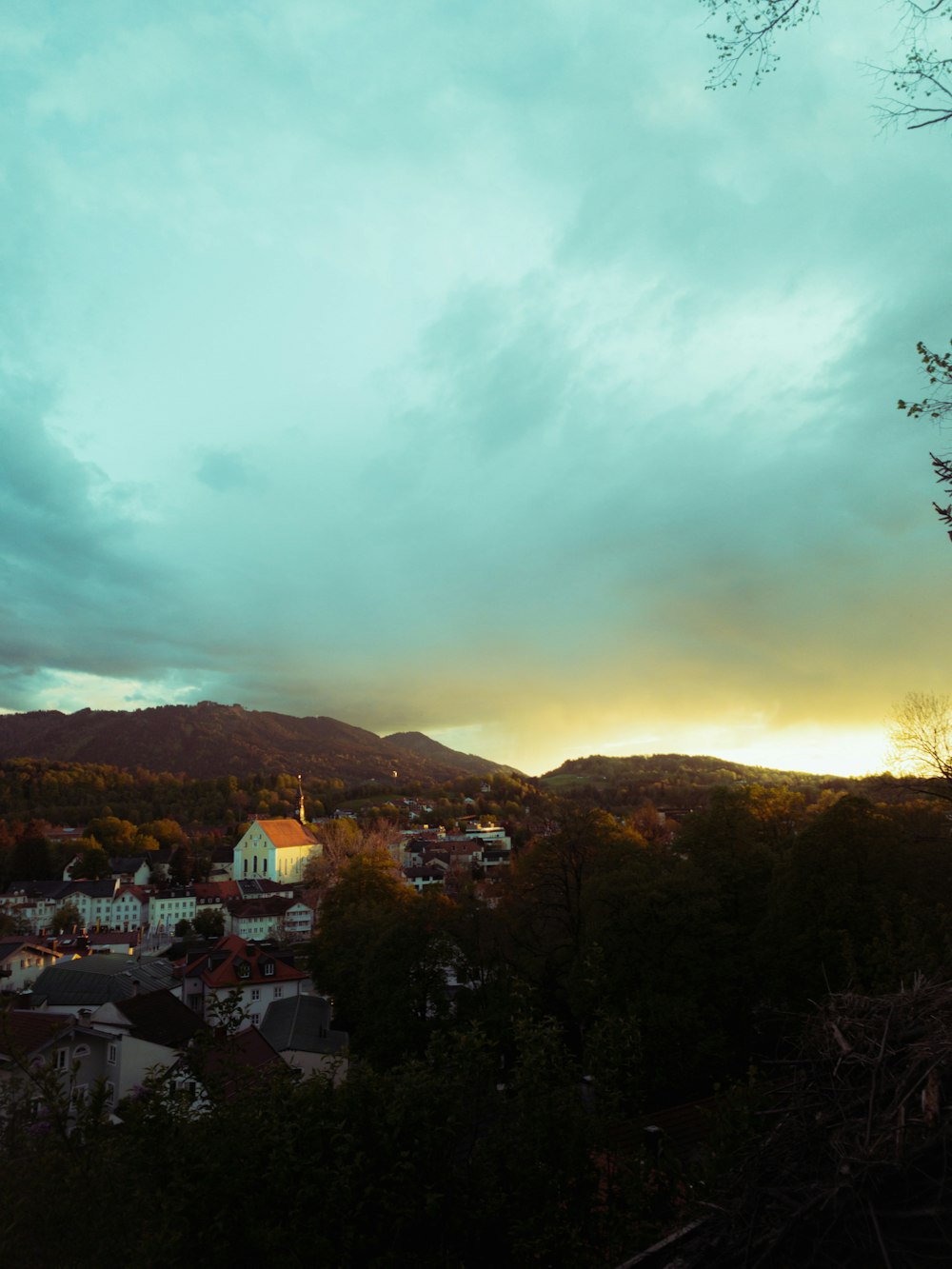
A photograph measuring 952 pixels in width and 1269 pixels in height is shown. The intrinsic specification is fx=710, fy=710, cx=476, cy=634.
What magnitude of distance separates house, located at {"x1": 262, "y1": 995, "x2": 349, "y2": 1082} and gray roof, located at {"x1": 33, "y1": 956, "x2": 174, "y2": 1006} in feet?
16.0

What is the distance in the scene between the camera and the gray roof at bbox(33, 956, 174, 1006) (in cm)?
2719

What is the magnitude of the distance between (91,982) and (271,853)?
65252 millimetres

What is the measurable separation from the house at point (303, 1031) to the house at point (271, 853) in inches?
2571

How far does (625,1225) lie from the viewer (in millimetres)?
5422

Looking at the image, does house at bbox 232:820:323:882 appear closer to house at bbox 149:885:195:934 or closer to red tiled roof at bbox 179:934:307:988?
house at bbox 149:885:195:934

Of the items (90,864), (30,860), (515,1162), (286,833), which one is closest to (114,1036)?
(515,1162)

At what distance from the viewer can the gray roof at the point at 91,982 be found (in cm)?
2719

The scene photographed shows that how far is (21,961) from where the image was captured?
39938 mm

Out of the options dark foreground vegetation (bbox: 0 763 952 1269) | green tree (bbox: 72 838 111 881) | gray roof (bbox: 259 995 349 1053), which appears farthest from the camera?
green tree (bbox: 72 838 111 881)

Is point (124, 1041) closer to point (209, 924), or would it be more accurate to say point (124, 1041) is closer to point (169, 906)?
point (209, 924)

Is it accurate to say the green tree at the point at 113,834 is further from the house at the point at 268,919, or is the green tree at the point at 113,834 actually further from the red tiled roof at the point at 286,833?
the house at the point at 268,919

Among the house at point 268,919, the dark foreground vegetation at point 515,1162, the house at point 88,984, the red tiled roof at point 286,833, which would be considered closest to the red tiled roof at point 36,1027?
the house at point 88,984

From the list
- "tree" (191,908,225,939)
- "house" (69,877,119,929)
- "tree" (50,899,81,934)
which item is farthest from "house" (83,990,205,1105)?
"house" (69,877,119,929)

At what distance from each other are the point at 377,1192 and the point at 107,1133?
213 cm
